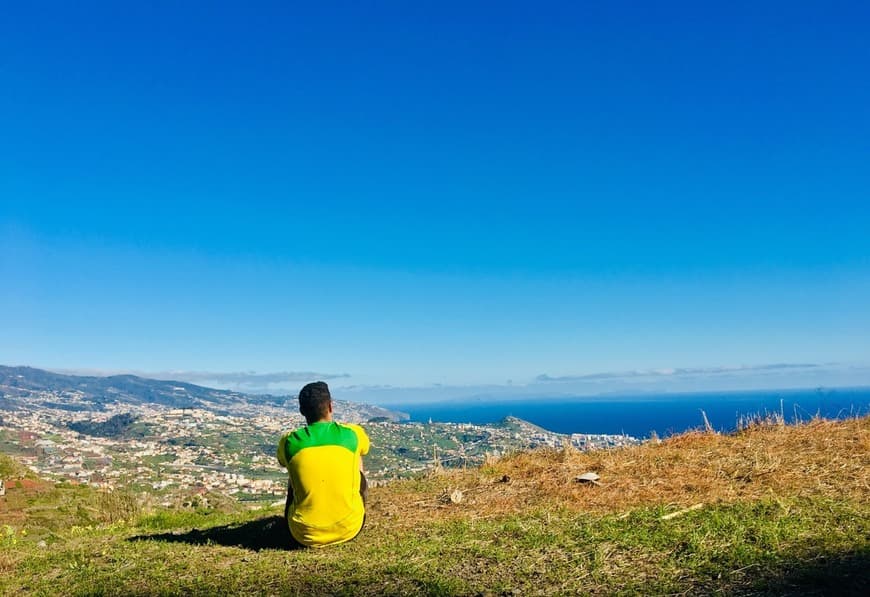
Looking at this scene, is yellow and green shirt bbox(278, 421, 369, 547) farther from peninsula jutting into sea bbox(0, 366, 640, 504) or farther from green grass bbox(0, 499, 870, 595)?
peninsula jutting into sea bbox(0, 366, 640, 504)

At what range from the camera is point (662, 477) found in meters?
8.68

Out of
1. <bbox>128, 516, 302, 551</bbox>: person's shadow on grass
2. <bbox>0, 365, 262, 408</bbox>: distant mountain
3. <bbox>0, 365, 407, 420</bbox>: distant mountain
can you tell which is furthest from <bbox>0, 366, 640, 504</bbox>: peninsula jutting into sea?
<bbox>0, 365, 262, 408</bbox>: distant mountain

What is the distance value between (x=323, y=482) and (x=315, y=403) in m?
0.95

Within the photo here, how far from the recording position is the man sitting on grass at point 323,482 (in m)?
6.28

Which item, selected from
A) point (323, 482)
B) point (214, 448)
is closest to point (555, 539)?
point (323, 482)

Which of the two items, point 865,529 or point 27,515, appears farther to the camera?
point 27,515

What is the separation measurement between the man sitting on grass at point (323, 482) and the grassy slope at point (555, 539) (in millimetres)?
245

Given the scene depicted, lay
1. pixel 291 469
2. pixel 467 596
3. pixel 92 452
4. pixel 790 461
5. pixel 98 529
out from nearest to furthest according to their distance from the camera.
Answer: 1. pixel 467 596
2. pixel 291 469
3. pixel 790 461
4. pixel 98 529
5. pixel 92 452

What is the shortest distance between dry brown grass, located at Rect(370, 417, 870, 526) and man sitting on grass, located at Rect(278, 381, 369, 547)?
1404mm

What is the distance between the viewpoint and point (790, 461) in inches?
352

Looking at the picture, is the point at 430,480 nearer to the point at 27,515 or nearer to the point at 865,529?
the point at 865,529

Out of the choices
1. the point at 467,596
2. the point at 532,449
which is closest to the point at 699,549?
the point at 467,596

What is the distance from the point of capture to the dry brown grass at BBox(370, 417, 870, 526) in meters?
7.68

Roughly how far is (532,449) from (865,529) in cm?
713
